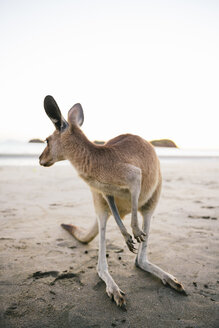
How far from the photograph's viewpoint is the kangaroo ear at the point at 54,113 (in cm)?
165

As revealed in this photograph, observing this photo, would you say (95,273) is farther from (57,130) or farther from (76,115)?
(76,115)

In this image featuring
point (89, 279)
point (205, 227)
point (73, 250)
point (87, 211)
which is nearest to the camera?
point (89, 279)

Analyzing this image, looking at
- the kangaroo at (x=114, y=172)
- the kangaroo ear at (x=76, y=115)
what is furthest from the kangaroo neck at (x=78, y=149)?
the kangaroo ear at (x=76, y=115)

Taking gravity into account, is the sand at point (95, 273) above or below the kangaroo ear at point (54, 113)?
below

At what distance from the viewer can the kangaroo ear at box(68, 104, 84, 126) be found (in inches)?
78.0

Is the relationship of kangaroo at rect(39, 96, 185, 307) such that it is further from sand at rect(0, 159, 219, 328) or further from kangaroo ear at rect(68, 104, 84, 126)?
sand at rect(0, 159, 219, 328)

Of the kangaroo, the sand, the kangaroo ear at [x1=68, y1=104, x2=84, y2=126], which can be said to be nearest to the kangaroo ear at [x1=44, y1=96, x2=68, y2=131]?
the kangaroo

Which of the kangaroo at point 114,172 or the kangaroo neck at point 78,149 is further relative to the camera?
the kangaroo neck at point 78,149

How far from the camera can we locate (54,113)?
1739mm

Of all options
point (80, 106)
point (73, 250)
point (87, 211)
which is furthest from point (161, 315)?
point (87, 211)

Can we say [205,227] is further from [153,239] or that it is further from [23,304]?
[23,304]

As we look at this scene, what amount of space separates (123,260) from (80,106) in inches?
58.1

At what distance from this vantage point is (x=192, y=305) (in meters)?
1.61

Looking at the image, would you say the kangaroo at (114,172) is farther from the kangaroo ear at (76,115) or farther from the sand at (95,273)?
the sand at (95,273)
